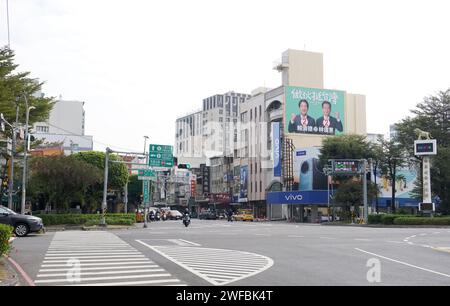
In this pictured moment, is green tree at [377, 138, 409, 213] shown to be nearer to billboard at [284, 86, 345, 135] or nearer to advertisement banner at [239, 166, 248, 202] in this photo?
billboard at [284, 86, 345, 135]

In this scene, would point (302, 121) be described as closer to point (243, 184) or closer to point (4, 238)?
point (243, 184)

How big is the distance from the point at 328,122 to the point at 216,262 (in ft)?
220

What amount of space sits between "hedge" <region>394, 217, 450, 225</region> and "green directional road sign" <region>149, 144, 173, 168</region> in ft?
67.7

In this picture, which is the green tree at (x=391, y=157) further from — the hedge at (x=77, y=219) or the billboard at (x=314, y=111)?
the hedge at (x=77, y=219)

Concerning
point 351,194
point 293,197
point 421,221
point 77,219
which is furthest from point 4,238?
Answer: point 293,197

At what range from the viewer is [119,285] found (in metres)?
10.9

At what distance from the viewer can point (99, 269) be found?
44.1ft

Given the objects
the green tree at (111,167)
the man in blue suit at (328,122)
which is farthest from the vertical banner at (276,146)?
the green tree at (111,167)

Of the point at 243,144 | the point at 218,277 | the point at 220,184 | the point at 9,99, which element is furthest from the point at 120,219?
the point at 220,184

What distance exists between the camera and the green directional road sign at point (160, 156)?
44.2 meters

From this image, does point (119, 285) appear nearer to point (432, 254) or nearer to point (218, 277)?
point (218, 277)

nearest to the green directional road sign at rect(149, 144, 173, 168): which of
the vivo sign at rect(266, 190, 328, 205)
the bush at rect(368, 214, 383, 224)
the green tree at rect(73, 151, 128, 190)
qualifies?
the green tree at rect(73, 151, 128, 190)

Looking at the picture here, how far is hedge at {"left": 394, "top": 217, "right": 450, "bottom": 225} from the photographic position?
4334cm

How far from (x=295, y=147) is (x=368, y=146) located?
13649mm
